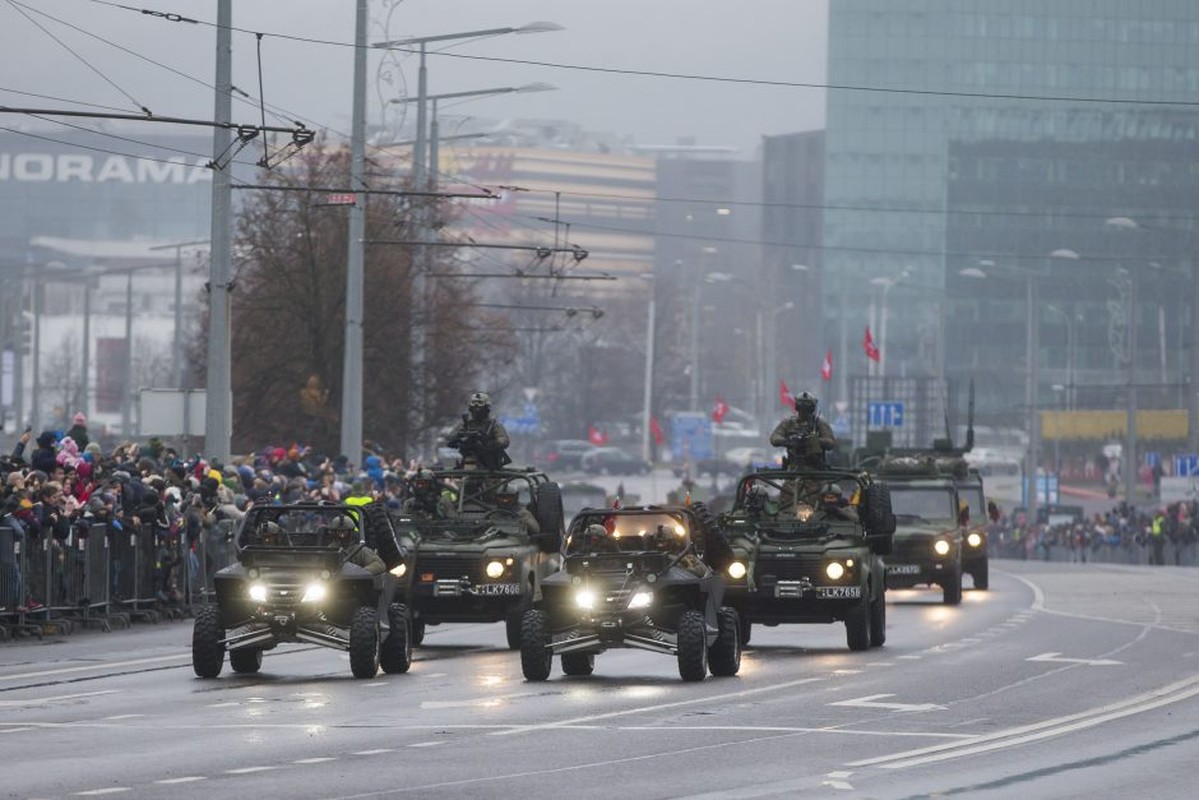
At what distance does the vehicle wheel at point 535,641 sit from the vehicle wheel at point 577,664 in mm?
833

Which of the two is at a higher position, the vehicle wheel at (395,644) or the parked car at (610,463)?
the vehicle wheel at (395,644)

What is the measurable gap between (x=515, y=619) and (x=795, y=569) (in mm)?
3163

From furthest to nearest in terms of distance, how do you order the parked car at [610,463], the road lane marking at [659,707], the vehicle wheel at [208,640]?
1. the parked car at [610,463]
2. the vehicle wheel at [208,640]
3. the road lane marking at [659,707]

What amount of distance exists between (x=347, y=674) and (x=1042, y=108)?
135638 mm

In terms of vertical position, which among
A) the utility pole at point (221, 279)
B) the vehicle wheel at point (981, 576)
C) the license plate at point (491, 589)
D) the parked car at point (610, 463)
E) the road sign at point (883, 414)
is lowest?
the parked car at point (610, 463)

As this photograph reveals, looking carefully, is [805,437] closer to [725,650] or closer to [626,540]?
[626,540]

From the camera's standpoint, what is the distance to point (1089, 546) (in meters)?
88.2

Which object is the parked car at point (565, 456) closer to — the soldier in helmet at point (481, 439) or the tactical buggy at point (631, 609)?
the soldier in helmet at point (481, 439)

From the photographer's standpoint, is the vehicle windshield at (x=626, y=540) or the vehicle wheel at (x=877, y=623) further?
the vehicle wheel at (x=877, y=623)

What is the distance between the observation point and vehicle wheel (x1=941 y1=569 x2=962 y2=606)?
44000 millimetres

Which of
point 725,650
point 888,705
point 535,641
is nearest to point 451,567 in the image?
point 725,650

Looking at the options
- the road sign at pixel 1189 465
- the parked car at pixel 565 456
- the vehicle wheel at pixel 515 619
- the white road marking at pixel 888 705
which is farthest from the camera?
the parked car at pixel 565 456

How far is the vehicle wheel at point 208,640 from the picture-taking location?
25484mm

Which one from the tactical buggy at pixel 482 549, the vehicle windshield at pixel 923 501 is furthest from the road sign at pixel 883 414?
the tactical buggy at pixel 482 549
